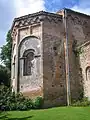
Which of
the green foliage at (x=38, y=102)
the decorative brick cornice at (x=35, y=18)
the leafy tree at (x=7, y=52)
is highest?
the decorative brick cornice at (x=35, y=18)

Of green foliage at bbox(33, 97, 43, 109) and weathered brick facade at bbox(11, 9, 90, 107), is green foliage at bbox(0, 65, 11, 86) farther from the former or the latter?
green foliage at bbox(33, 97, 43, 109)

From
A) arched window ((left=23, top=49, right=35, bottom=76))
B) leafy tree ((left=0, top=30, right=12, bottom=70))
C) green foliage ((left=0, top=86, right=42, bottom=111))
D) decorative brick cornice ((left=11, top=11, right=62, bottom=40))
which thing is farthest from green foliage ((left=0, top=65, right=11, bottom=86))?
green foliage ((left=0, top=86, right=42, bottom=111))

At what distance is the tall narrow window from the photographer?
22.4m

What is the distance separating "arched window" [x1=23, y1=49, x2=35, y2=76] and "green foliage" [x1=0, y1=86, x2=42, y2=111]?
2.34 m

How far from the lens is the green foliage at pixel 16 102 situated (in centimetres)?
1928

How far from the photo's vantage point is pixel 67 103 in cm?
2080

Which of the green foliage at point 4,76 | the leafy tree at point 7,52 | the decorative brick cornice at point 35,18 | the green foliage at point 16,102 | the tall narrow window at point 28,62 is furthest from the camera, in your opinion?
the leafy tree at point 7,52

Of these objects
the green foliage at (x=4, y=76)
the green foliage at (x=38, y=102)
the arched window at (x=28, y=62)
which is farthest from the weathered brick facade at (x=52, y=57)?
the green foliage at (x=4, y=76)

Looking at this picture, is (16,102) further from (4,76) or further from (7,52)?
(7,52)

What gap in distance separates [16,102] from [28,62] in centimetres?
438

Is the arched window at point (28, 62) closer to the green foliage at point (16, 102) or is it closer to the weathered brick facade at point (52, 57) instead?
the weathered brick facade at point (52, 57)

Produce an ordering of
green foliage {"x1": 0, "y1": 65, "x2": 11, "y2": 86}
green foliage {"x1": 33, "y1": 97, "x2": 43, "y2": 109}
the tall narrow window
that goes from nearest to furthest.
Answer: green foliage {"x1": 33, "y1": 97, "x2": 43, "y2": 109}
the tall narrow window
green foliage {"x1": 0, "y1": 65, "x2": 11, "y2": 86}

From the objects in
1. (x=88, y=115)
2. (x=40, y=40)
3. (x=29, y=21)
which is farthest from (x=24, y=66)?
(x=88, y=115)

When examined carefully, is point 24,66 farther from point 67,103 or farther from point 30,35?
point 67,103
